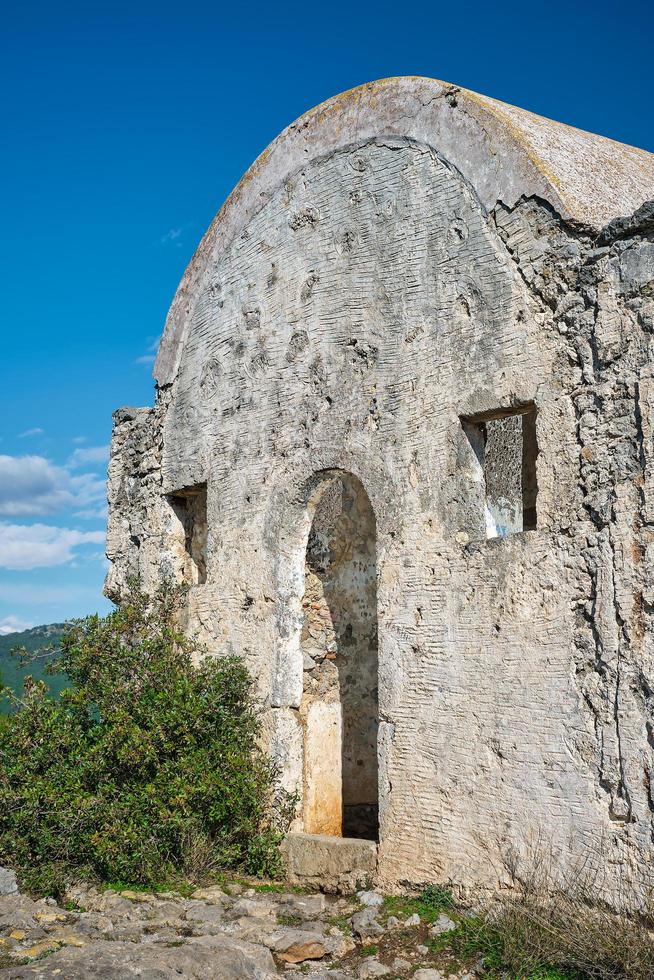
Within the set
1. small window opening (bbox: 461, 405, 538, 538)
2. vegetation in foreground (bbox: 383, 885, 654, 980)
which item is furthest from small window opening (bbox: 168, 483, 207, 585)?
vegetation in foreground (bbox: 383, 885, 654, 980)

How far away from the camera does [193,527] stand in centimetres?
836

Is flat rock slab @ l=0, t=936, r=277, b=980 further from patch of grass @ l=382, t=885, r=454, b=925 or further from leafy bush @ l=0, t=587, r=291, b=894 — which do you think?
leafy bush @ l=0, t=587, r=291, b=894

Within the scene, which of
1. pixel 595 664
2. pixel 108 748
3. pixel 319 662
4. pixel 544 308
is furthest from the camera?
pixel 319 662

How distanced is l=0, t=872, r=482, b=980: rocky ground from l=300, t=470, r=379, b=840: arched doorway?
1507 mm

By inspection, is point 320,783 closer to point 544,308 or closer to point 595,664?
point 595,664

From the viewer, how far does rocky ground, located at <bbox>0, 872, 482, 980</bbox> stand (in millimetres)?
4898

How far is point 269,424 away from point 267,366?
1.40 feet

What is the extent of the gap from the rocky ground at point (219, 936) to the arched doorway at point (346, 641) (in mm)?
1507

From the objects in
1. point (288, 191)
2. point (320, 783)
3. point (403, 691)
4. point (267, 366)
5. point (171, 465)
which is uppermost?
point (288, 191)

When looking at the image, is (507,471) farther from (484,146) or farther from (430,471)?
(484,146)

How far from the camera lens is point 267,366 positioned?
7.36 m

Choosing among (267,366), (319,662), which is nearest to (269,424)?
(267,366)

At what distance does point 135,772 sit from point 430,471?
271cm

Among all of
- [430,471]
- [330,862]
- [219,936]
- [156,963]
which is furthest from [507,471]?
[156,963]
